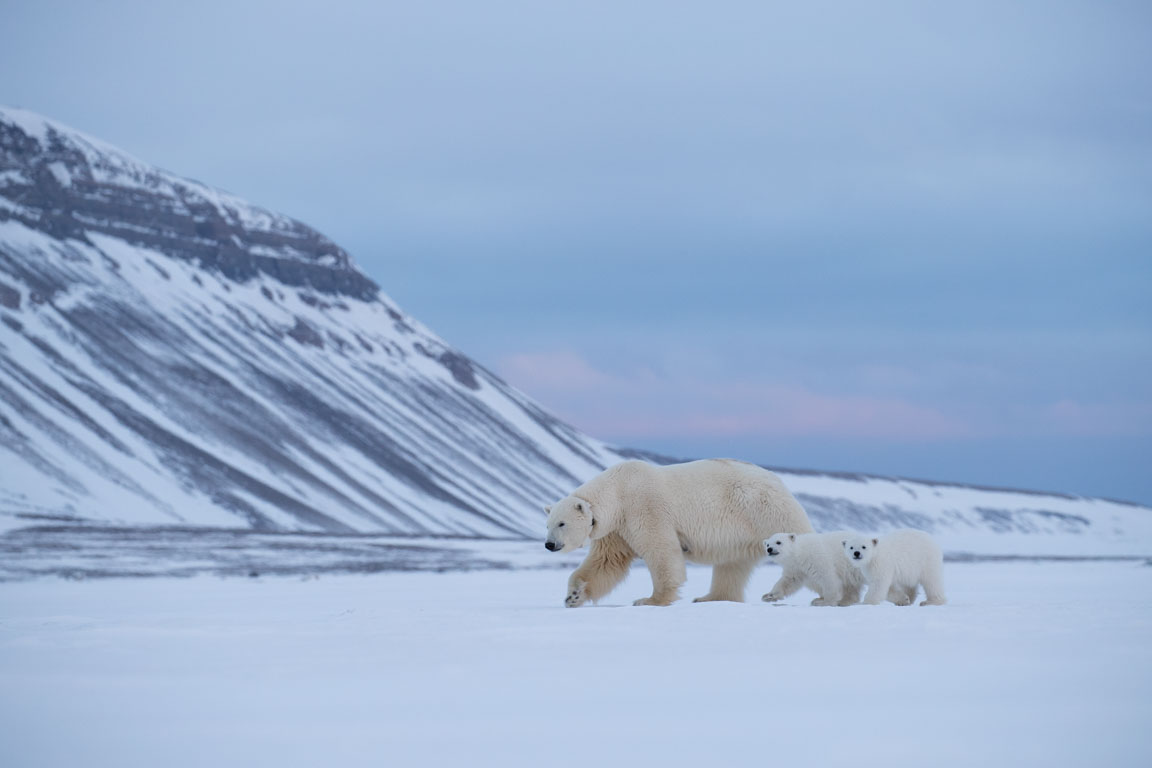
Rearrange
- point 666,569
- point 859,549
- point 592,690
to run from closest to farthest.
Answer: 1. point 592,690
2. point 859,549
3. point 666,569

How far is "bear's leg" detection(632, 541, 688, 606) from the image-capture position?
13.7m

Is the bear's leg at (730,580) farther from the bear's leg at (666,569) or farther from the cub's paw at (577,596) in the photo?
the cub's paw at (577,596)

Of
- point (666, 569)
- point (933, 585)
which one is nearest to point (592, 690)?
point (666, 569)

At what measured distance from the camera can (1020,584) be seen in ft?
94.3

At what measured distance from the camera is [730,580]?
14570 millimetres

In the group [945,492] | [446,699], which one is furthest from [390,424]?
[446,699]

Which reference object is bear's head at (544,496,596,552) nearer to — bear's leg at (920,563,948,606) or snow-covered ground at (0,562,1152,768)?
snow-covered ground at (0,562,1152,768)

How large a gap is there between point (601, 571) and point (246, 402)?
77803 millimetres

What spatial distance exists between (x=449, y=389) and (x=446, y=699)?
109009 mm

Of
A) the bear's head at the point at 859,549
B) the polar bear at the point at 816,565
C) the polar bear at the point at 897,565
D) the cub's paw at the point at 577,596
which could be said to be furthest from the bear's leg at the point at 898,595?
the cub's paw at the point at 577,596

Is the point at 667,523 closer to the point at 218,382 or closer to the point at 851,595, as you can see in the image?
the point at 851,595

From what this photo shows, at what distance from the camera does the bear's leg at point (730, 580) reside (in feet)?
47.6

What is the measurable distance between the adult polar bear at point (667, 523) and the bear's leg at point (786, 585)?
709 mm

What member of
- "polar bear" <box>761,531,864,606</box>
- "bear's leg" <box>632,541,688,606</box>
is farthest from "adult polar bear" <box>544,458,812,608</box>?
"polar bear" <box>761,531,864,606</box>
